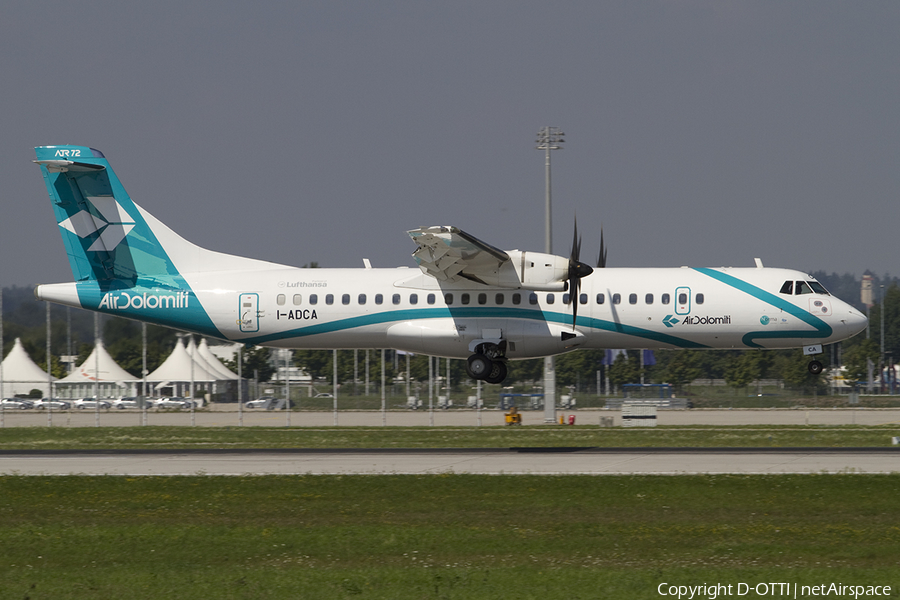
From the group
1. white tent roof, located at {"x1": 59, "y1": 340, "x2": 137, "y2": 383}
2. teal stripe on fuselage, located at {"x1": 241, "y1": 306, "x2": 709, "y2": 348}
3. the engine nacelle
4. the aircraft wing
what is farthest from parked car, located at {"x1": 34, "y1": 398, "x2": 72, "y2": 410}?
the engine nacelle

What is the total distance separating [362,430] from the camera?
3928 cm

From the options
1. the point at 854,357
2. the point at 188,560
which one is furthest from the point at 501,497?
the point at 854,357

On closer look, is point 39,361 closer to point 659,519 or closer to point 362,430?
point 362,430

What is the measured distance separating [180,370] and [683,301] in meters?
57.3

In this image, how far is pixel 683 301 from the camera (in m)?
30.9

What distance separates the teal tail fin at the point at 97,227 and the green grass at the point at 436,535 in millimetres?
13725

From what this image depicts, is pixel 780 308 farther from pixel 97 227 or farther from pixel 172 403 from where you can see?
pixel 172 403

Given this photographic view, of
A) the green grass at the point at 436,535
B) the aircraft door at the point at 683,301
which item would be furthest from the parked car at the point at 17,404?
the aircraft door at the point at 683,301

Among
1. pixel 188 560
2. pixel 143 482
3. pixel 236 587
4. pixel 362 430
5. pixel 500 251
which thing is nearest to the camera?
pixel 236 587

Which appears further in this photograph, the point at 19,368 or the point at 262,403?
the point at 19,368

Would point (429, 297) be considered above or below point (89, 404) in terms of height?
above

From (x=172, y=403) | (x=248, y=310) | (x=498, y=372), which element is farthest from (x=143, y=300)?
(x=172, y=403)

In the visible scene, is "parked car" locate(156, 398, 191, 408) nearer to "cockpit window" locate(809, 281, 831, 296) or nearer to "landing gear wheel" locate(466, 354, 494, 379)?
"landing gear wheel" locate(466, 354, 494, 379)

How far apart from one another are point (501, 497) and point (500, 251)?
12601 mm
